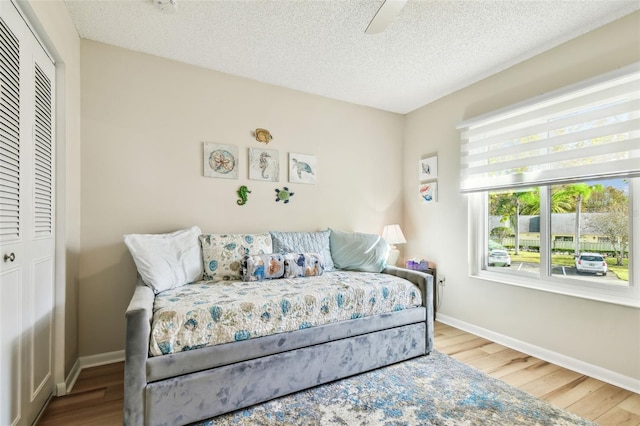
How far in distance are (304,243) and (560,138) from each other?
234cm

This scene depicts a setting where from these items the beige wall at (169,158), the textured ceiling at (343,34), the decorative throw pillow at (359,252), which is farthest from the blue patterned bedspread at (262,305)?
the textured ceiling at (343,34)

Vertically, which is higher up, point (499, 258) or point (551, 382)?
point (499, 258)

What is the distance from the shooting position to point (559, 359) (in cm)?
234

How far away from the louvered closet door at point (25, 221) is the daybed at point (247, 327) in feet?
1.56

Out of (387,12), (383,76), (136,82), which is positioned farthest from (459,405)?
(136,82)

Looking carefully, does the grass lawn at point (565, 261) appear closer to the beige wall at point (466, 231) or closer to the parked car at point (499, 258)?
the parked car at point (499, 258)

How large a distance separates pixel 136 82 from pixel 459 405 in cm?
339

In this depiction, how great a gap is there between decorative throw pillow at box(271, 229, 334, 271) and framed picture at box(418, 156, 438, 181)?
1459mm

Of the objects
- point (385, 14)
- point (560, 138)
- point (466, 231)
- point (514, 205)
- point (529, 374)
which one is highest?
point (385, 14)

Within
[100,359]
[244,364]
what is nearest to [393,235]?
[244,364]

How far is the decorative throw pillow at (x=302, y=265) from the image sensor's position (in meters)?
2.56

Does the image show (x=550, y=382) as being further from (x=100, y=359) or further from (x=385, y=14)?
(x=100, y=359)

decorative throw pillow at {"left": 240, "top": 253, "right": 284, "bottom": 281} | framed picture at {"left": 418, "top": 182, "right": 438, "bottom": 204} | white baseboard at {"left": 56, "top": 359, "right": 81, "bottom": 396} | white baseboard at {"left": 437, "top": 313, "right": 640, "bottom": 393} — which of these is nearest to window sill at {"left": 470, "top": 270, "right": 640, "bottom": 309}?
white baseboard at {"left": 437, "top": 313, "right": 640, "bottom": 393}

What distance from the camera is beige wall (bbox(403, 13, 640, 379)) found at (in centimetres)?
206
